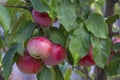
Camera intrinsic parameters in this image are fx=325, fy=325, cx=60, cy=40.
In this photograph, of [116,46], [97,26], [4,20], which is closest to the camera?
[4,20]

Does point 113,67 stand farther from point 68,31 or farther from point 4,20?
point 4,20

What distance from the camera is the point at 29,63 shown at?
0.91 metres

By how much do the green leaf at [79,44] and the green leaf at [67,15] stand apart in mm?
22

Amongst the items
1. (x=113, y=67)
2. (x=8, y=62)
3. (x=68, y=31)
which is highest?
(x=68, y=31)

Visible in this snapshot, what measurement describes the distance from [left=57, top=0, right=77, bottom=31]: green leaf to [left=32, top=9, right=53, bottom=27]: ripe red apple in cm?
4

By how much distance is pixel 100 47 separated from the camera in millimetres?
879

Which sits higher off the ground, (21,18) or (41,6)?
(41,6)

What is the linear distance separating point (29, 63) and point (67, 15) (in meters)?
0.18

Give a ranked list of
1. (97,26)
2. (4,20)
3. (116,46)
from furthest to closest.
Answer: (116,46) < (97,26) < (4,20)

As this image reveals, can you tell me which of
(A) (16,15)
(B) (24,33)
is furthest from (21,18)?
(B) (24,33)

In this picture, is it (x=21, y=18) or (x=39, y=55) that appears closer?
(x=39, y=55)

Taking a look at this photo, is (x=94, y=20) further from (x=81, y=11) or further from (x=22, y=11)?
(x=22, y=11)

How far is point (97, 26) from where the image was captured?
88 cm

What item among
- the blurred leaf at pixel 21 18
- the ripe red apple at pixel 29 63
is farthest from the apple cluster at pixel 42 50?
the blurred leaf at pixel 21 18
